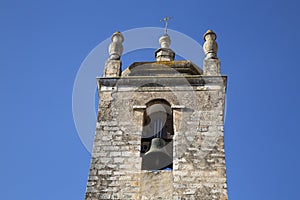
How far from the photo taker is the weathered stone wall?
8922 millimetres

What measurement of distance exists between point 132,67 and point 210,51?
154cm

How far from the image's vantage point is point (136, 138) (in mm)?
9656

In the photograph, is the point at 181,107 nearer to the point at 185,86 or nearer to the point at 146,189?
the point at 185,86

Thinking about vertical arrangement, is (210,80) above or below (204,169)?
above

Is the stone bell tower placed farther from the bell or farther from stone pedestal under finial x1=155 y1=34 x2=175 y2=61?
stone pedestal under finial x1=155 y1=34 x2=175 y2=61

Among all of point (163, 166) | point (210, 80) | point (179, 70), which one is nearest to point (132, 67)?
point (179, 70)

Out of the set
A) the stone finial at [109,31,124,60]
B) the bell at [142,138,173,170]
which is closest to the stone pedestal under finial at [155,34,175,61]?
the stone finial at [109,31,124,60]

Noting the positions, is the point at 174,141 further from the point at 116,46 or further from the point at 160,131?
the point at 116,46

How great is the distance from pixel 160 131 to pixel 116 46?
2.16m

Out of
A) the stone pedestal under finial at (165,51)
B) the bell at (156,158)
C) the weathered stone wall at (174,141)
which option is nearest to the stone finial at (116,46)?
the weathered stone wall at (174,141)

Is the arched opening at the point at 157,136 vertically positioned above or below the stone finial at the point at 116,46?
below

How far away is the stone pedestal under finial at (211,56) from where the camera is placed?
10.6 metres

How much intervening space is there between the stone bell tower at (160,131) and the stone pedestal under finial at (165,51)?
728 millimetres

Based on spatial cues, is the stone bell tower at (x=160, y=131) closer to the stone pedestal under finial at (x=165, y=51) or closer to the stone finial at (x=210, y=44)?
the stone finial at (x=210, y=44)
